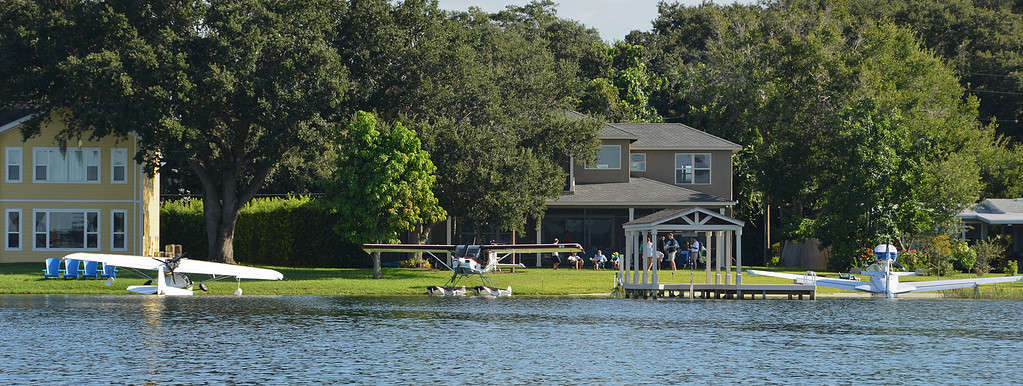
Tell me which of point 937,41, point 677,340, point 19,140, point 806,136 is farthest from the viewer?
point 937,41

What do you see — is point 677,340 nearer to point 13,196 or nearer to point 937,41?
point 13,196

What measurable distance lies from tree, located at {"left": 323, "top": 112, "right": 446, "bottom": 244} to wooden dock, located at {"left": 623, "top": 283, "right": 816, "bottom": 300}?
944 cm

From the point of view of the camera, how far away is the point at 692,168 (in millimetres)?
61375

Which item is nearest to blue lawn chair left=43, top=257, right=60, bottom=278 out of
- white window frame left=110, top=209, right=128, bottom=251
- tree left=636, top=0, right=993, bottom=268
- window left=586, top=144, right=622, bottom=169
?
white window frame left=110, top=209, right=128, bottom=251

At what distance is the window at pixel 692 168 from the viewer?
61188 mm

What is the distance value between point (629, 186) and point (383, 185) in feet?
51.7

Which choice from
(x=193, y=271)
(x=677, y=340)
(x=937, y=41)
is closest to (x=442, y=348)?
(x=677, y=340)

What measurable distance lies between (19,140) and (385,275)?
761 inches

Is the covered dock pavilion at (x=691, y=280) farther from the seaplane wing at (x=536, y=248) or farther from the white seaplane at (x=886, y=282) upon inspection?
the seaplane wing at (x=536, y=248)

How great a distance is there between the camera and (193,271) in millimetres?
43188

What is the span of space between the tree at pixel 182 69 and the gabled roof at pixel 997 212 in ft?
95.7

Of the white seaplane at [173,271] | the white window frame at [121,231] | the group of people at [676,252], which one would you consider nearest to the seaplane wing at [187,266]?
the white seaplane at [173,271]

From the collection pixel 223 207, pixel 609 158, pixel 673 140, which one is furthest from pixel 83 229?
pixel 673 140

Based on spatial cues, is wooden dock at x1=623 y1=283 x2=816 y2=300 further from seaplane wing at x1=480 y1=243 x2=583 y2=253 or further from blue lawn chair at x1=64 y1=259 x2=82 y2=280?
blue lawn chair at x1=64 y1=259 x2=82 y2=280
